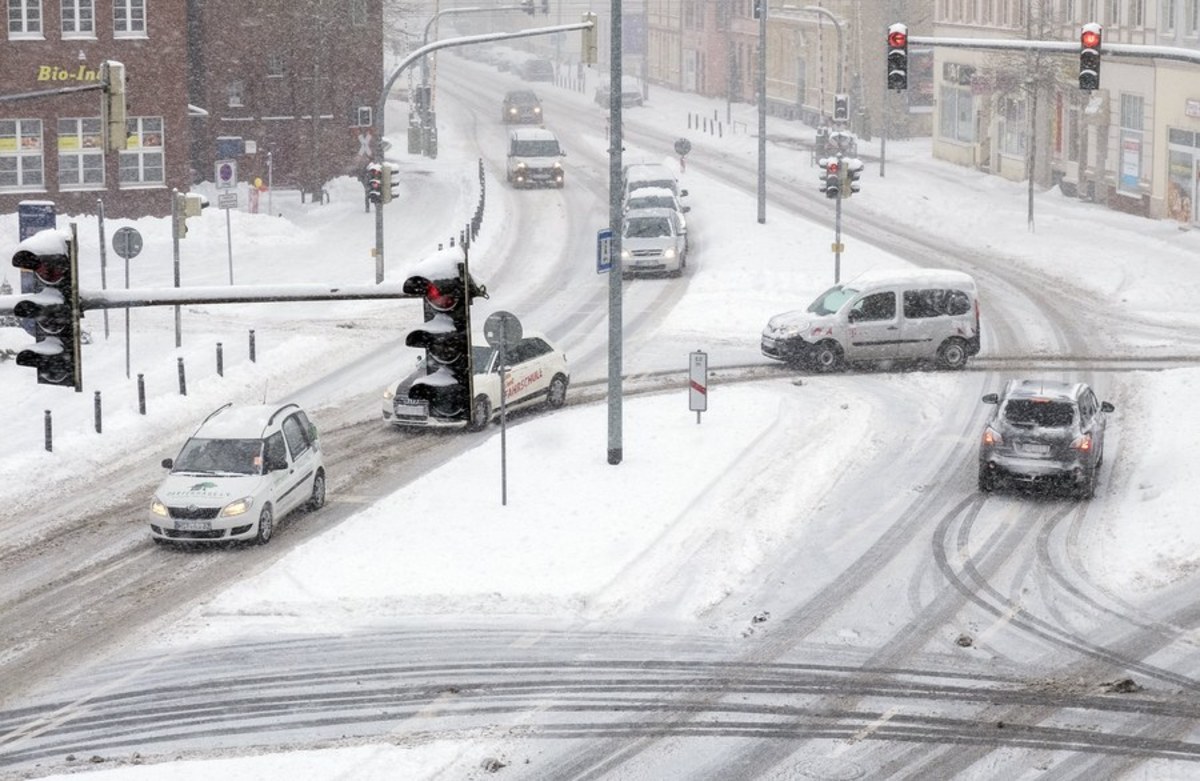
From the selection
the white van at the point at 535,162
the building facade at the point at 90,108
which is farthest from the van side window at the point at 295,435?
the white van at the point at 535,162

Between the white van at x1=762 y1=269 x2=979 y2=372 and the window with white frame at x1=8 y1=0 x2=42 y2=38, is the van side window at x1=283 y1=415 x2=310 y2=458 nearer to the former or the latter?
the white van at x1=762 y1=269 x2=979 y2=372

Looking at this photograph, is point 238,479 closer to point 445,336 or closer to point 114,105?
point 114,105

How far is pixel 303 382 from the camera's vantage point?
111 feet

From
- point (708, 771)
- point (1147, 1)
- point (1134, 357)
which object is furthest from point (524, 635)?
point (1147, 1)

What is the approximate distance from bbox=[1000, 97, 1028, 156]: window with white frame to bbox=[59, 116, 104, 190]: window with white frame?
28.6m

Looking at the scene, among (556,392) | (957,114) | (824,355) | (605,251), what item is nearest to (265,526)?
(605,251)

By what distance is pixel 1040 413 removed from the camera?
2525 centimetres

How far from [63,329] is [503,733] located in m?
7.45

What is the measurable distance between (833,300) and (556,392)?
19.9 feet

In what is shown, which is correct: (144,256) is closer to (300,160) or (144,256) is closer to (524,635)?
(300,160)

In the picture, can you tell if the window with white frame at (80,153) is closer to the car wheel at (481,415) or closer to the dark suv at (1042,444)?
the car wheel at (481,415)

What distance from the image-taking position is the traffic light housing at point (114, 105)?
18.0m

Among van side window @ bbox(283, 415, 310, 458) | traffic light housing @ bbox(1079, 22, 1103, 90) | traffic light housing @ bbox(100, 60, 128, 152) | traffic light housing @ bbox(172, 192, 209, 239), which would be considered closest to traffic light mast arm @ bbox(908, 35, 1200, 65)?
traffic light housing @ bbox(1079, 22, 1103, 90)

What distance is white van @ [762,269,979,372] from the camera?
33.7 m
